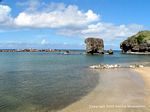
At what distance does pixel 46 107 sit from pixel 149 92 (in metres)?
11.9

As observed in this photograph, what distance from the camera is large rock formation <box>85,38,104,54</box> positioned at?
180m

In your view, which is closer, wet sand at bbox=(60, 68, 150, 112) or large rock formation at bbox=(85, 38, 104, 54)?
wet sand at bbox=(60, 68, 150, 112)

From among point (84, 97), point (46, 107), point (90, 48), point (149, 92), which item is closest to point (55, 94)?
point (84, 97)

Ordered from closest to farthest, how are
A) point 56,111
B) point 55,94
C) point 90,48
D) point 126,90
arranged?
point 56,111, point 55,94, point 126,90, point 90,48

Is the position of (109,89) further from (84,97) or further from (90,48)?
(90,48)

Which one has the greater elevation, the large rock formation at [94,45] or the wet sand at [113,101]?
the large rock formation at [94,45]

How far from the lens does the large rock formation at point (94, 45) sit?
180 metres

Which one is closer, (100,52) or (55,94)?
(55,94)

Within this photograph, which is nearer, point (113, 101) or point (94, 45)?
point (113, 101)

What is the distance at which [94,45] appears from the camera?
591 ft

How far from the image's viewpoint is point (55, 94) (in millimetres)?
30469

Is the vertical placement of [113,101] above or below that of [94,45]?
below

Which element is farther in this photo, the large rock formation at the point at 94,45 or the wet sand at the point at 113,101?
the large rock formation at the point at 94,45

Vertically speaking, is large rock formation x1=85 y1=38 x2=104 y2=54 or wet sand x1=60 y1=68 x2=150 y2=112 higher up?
large rock formation x1=85 y1=38 x2=104 y2=54
